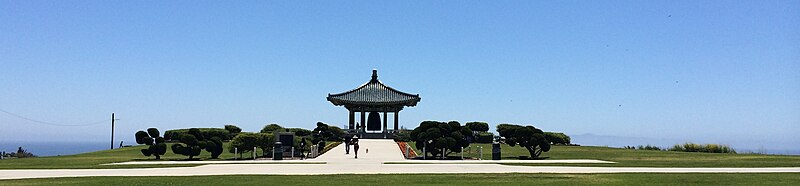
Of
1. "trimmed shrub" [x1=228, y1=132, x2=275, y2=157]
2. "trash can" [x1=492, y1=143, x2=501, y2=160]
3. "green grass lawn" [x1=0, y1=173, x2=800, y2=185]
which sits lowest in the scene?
"green grass lawn" [x1=0, y1=173, x2=800, y2=185]

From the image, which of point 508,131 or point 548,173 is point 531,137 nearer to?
point 508,131

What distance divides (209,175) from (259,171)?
232 cm

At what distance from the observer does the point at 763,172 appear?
2442cm

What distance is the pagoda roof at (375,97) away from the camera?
8219 centimetres

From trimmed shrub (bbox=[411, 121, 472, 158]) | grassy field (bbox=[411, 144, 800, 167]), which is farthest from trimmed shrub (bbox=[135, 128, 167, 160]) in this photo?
grassy field (bbox=[411, 144, 800, 167])

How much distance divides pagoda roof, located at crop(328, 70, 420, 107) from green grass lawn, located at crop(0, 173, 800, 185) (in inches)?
2314

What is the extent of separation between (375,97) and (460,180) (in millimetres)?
62604

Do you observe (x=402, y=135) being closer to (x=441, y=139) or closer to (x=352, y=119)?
(x=352, y=119)

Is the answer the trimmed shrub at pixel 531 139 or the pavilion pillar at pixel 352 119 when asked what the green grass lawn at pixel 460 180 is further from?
the pavilion pillar at pixel 352 119

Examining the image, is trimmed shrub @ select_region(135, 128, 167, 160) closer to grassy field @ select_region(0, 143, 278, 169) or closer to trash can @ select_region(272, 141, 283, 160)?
grassy field @ select_region(0, 143, 278, 169)

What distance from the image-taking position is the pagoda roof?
82.2 metres

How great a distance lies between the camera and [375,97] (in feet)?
274

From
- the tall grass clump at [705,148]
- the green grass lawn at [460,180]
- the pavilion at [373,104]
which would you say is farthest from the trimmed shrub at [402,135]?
the green grass lawn at [460,180]

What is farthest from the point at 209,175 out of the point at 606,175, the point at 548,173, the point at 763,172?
the point at 763,172
